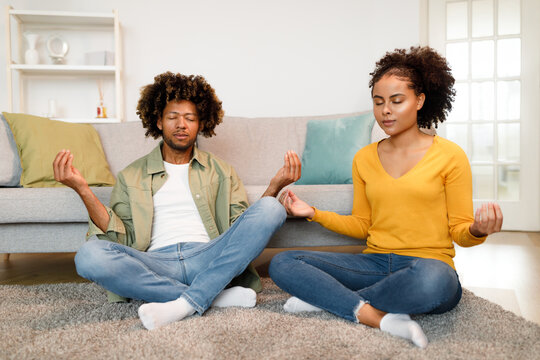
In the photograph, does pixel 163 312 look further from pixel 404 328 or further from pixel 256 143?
pixel 256 143

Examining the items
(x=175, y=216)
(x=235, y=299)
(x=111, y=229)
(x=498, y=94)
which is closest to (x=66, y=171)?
(x=111, y=229)

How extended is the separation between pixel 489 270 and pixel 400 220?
1.10 m

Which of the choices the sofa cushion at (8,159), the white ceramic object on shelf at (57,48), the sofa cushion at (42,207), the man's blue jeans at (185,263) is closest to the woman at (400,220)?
the man's blue jeans at (185,263)

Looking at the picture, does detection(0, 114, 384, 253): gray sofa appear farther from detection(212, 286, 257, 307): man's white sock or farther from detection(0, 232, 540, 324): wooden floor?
detection(212, 286, 257, 307): man's white sock

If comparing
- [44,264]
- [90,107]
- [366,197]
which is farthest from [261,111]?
[366,197]

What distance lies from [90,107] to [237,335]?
3068mm

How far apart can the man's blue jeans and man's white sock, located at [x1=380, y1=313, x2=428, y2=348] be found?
443 mm

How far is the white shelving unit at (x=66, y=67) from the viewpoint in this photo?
3.41 meters

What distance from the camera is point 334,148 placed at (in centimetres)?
236

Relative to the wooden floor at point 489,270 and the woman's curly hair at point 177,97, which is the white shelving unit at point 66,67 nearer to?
the wooden floor at point 489,270

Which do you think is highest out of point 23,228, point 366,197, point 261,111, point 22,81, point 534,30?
point 534,30

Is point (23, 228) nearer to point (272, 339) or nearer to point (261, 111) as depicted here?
point (272, 339)

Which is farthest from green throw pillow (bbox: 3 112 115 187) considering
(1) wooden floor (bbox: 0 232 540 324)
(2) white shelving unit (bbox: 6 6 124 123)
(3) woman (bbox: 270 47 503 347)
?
(3) woman (bbox: 270 47 503 347)

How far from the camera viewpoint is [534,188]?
138 inches
